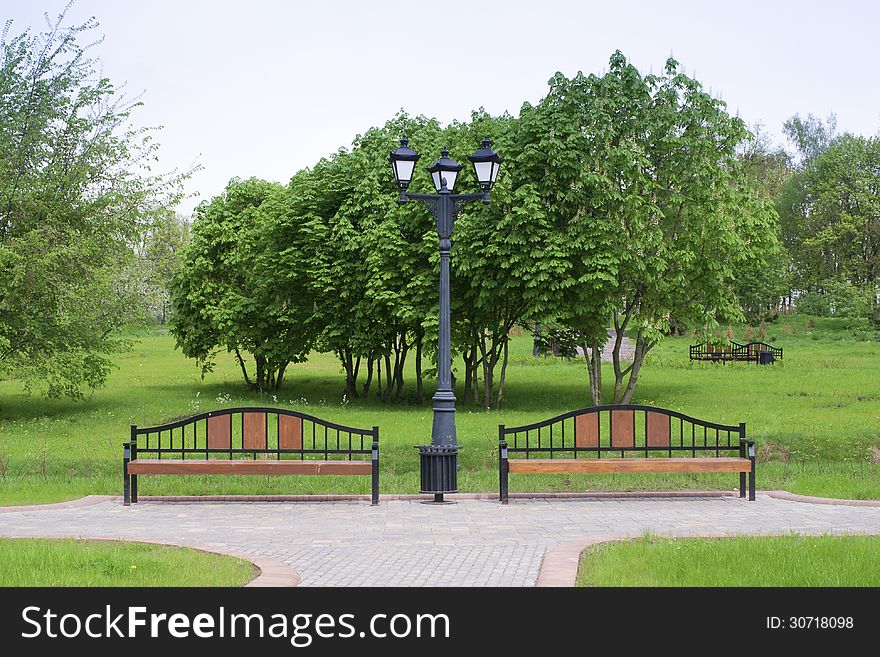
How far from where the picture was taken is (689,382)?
1273 inches

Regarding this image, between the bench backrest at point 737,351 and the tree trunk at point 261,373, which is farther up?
the bench backrest at point 737,351

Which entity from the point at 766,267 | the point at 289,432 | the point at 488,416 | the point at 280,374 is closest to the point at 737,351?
the point at 766,267

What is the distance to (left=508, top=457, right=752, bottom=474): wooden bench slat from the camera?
39.8 feet

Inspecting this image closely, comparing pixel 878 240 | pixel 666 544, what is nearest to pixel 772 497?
pixel 666 544

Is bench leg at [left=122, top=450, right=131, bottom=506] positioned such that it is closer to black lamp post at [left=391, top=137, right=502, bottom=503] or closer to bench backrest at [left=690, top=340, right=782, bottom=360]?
black lamp post at [left=391, top=137, right=502, bottom=503]

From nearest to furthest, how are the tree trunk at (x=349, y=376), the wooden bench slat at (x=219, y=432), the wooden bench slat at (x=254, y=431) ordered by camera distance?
the wooden bench slat at (x=254, y=431)
the wooden bench slat at (x=219, y=432)
the tree trunk at (x=349, y=376)

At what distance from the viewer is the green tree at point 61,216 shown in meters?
21.6

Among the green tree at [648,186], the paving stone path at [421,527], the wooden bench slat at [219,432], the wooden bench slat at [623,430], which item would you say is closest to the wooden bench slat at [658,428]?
the wooden bench slat at [623,430]

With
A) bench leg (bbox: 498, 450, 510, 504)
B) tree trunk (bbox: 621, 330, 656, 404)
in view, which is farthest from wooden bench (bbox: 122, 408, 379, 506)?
tree trunk (bbox: 621, 330, 656, 404)

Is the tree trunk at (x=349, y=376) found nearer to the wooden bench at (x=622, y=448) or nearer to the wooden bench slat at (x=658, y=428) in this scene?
the wooden bench at (x=622, y=448)

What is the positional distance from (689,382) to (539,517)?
73.7 ft

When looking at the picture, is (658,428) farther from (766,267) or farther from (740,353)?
(766,267)

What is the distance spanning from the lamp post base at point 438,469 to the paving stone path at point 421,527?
28cm

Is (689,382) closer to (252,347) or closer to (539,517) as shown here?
(252,347)
